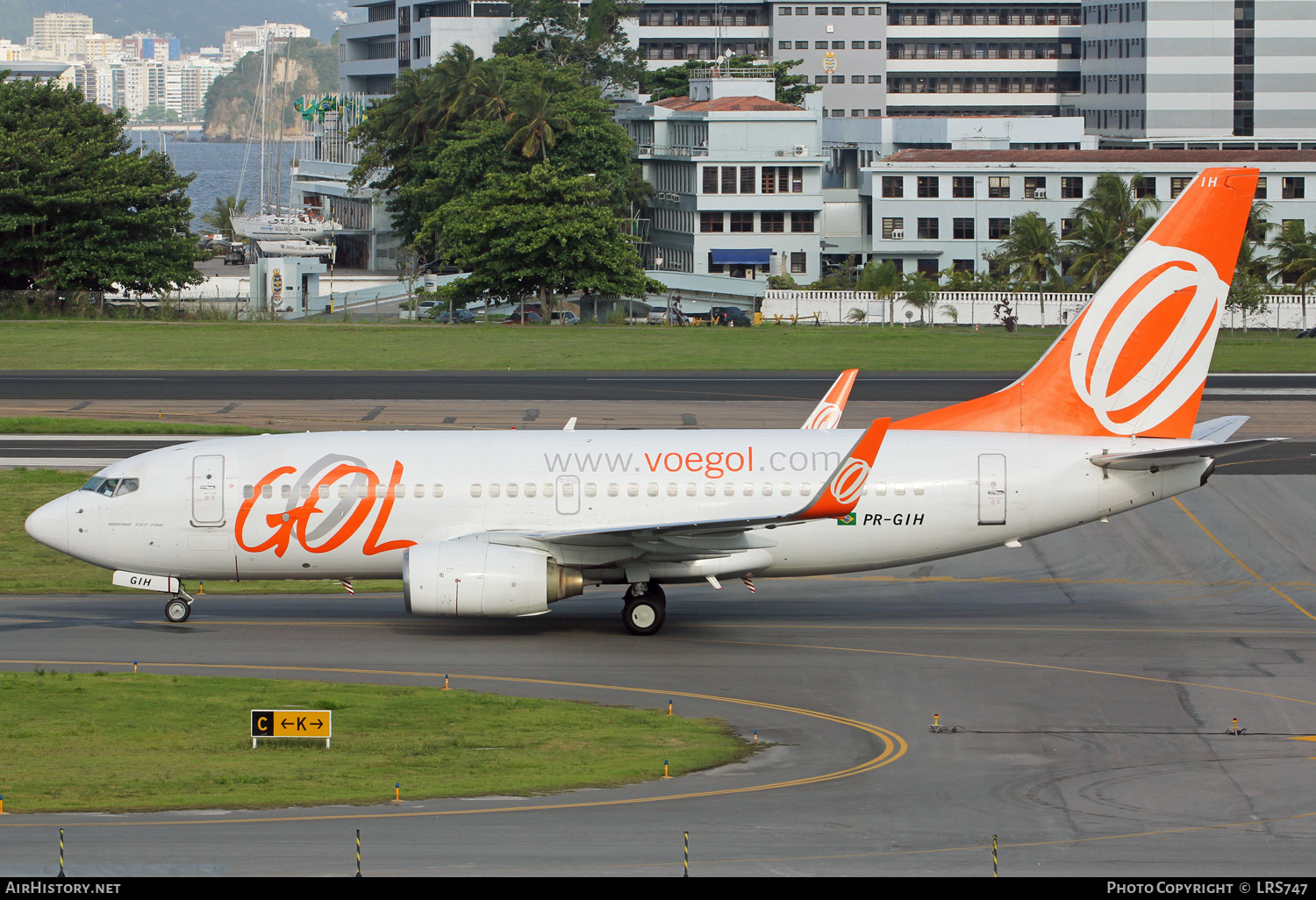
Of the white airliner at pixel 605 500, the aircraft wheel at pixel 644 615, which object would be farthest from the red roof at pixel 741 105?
the aircraft wheel at pixel 644 615

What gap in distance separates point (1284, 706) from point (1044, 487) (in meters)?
7.16

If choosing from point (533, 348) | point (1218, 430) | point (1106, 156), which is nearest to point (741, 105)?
point (1106, 156)

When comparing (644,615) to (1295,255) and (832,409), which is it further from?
(1295,255)

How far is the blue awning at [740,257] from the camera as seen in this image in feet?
452

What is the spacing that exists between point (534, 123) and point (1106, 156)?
54.4 m

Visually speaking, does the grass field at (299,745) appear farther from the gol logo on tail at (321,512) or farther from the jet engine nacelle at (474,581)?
the gol logo on tail at (321,512)

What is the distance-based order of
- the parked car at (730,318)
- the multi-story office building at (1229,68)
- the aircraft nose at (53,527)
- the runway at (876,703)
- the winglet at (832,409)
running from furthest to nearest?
1. the multi-story office building at (1229,68)
2. the parked car at (730,318)
3. the winglet at (832,409)
4. the aircraft nose at (53,527)
5. the runway at (876,703)

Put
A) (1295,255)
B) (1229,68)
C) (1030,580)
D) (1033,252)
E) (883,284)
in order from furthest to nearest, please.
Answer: (1229,68) < (1295,255) < (1033,252) < (883,284) < (1030,580)

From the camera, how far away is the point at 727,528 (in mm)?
29938

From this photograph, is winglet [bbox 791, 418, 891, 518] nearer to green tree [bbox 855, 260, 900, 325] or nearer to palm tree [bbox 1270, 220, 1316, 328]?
green tree [bbox 855, 260, 900, 325]

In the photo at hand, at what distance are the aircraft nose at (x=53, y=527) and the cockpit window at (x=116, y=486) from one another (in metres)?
0.79

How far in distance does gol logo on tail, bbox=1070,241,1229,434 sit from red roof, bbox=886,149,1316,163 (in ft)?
357
